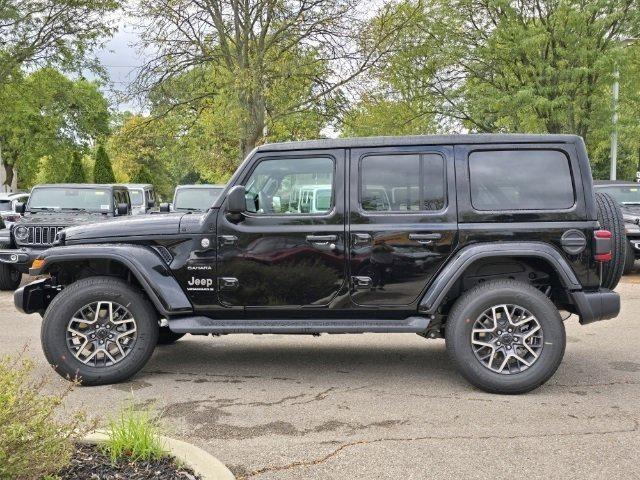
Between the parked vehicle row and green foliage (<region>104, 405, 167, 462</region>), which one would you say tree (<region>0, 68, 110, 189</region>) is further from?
green foliage (<region>104, 405, 167, 462</region>)

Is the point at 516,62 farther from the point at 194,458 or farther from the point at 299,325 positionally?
the point at 194,458

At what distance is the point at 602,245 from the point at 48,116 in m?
30.0

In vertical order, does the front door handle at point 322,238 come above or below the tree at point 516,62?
below

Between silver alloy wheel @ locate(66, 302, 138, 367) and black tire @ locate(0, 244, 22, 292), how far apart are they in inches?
251

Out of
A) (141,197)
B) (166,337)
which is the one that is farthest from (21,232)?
(141,197)

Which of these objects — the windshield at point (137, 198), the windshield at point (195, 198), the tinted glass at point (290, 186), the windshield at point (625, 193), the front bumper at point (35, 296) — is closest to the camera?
the tinted glass at point (290, 186)

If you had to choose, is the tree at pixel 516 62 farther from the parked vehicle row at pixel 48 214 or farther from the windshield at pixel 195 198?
the parked vehicle row at pixel 48 214

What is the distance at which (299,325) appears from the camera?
5.25 m

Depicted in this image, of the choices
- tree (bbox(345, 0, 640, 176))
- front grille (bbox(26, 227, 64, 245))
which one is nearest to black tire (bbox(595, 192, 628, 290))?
front grille (bbox(26, 227, 64, 245))

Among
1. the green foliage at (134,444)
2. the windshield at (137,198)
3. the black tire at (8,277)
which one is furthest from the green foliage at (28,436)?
the windshield at (137,198)

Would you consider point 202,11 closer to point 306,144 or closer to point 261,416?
point 306,144

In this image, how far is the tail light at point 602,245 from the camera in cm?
502

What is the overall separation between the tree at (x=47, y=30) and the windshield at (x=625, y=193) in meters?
16.7

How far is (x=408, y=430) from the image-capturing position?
428 centimetres
